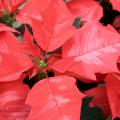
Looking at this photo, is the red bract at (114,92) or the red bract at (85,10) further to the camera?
the red bract at (85,10)

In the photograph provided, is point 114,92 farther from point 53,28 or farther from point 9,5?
point 9,5

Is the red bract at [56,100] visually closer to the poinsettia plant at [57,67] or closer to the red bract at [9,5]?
the poinsettia plant at [57,67]

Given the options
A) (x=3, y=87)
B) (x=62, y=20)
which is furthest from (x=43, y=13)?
(x=3, y=87)

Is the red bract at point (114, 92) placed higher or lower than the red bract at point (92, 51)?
lower

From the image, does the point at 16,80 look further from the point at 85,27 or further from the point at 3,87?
the point at 85,27

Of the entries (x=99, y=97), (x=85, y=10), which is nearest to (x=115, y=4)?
(x=85, y=10)

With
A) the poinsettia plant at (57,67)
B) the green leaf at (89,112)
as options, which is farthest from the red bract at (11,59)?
the green leaf at (89,112)

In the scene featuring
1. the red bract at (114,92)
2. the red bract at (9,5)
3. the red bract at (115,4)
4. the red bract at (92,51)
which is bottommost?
the red bract at (114,92)
